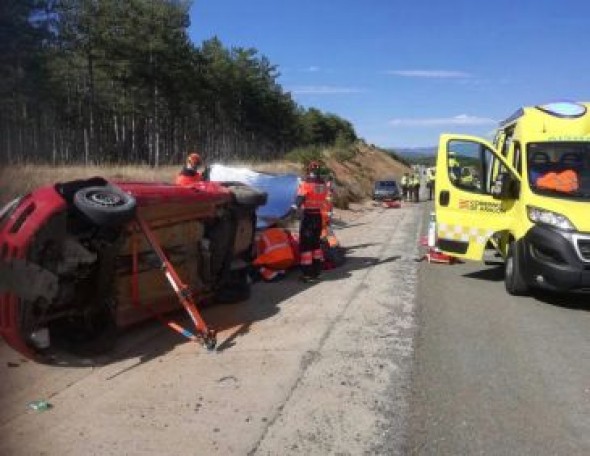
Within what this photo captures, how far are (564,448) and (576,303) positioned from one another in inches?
209

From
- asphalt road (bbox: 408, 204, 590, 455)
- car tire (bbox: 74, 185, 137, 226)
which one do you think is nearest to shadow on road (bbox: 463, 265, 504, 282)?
asphalt road (bbox: 408, 204, 590, 455)

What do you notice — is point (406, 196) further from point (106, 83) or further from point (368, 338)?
point (368, 338)

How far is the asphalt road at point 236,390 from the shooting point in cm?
482

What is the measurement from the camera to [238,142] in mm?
67938

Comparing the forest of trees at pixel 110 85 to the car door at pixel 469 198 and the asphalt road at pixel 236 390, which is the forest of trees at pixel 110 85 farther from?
the asphalt road at pixel 236 390

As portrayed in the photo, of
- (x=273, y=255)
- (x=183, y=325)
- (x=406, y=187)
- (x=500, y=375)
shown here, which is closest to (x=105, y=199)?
(x=183, y=325)

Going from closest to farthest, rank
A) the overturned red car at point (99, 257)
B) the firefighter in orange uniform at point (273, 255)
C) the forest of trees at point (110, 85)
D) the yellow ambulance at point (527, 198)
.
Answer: the overturned red car at point (99, 257) → the yellow ambulance at point (527, 198) → the firefighter in orange uniform at point (273, 255) → the forest of trees at point (110, 85)

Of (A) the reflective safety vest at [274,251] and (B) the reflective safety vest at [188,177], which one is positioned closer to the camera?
(B) the reflective safety vest at [188,177]

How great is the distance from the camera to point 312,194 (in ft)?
37.4

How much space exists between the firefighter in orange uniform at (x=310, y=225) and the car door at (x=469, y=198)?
5.94ft

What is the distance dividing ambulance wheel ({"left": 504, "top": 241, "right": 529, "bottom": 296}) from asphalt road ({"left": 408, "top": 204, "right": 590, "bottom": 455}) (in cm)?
14

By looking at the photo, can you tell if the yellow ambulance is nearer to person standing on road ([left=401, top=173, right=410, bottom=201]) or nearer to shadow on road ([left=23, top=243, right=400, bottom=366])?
shadow on road ([left=23, top=243, right=400, bottom=366])

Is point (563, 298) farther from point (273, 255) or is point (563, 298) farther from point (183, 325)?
point (183, 325)

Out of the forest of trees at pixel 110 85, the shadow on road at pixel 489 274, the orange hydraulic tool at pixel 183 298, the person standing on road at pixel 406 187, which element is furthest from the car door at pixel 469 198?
the person standing on road at pixel 406 187
